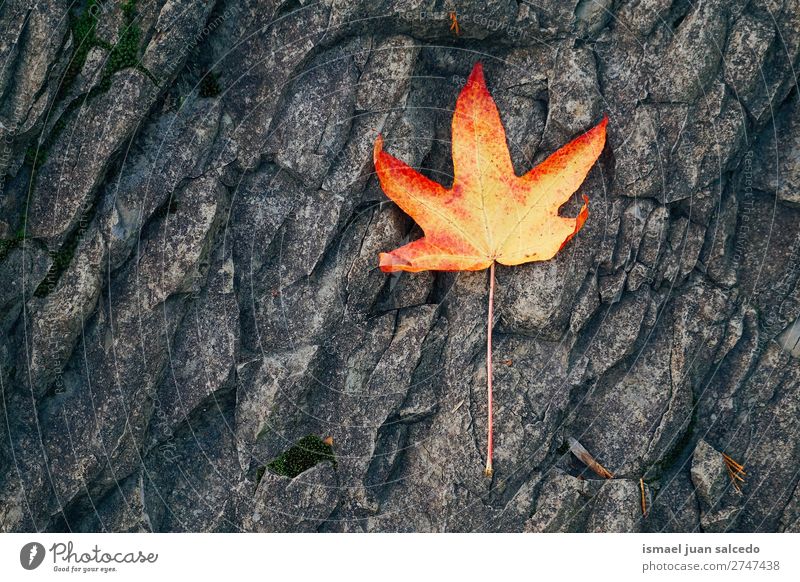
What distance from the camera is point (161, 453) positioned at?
11023 mm

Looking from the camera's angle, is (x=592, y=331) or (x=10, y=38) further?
(x=592, y=331)

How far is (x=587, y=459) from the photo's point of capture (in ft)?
36.6

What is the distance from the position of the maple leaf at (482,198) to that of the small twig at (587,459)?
Result: 1.50 meters

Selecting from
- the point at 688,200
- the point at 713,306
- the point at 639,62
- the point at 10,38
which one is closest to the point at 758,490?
the point at 713,306

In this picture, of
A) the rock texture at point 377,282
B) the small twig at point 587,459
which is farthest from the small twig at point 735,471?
the small twig at point 587,459

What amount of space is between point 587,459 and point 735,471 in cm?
199

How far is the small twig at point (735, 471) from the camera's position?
1112cm

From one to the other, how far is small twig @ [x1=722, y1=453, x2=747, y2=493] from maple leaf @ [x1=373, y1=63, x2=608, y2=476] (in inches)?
134

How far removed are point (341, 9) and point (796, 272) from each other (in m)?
7.02

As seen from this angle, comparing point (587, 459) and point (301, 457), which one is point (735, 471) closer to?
point (587, 459)

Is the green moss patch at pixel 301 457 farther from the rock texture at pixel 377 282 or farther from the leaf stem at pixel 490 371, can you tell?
the leaf stem at pixel 490 371

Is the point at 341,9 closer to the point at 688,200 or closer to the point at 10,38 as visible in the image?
the point at 10,38

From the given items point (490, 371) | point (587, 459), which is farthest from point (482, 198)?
point (587, 459)

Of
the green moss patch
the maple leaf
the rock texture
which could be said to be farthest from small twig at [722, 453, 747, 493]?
the green moss patch
